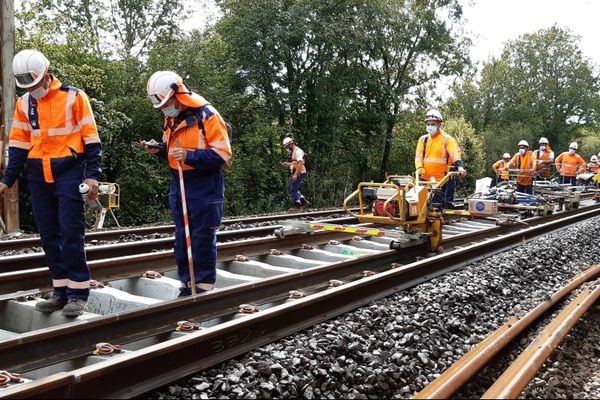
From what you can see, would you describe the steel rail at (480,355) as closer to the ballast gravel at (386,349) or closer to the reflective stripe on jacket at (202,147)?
the ballast gravel at (386,349)

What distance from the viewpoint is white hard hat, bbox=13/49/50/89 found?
3990 millimetres

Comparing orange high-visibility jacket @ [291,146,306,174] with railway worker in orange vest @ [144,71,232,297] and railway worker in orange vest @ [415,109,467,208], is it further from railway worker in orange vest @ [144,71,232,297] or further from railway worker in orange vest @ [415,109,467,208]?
railway worker in orange vest @ [144,71,232,297]

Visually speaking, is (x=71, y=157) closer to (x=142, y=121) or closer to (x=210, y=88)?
(x=142, y=121)

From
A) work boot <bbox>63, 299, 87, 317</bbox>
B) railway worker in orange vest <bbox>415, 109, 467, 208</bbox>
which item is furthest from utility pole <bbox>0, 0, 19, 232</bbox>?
railway worker in orange vest <bbox>415, 109, 467, 208</bbox>

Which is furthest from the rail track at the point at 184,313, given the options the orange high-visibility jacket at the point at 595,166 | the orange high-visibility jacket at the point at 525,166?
the orange high-visibility jacket at the point at 595,166

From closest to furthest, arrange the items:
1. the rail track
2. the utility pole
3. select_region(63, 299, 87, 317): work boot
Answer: the rail track
select_region(63, 299, 87, 317): work boot
the utility pole

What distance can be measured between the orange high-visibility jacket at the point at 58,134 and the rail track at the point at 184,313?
1128mm

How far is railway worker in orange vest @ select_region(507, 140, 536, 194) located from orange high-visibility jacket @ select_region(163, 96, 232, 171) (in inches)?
496

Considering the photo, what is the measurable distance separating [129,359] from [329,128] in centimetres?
2014

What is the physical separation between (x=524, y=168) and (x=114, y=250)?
1279cm

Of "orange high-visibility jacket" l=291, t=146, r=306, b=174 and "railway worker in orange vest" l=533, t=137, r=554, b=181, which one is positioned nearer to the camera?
"orange high-visibility jacket" l=291, t=146, r=306, b=174

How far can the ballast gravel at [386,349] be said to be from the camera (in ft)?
11.0

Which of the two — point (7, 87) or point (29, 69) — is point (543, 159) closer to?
point (7, 87)

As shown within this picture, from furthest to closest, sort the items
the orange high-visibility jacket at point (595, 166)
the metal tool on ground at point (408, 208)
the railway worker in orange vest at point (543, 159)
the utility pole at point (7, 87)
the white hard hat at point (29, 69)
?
the orange high-visibility jacket at point (595, 166), the railway worker in orange vest at point (543, 159), the utility pole at point (7, 87), the metal tool on ground at point (408, 208), the white hard hat at point (29, 69)
